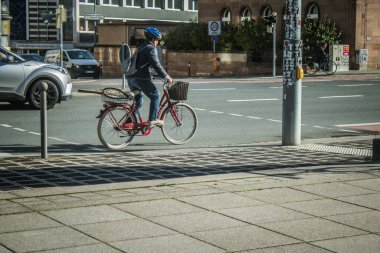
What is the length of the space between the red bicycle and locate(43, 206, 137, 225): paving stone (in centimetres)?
531

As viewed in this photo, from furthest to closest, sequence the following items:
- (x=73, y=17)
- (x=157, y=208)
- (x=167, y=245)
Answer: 1. (x=73, y=17)
2. (x=157, y=208)
3. (x=167, y=245)

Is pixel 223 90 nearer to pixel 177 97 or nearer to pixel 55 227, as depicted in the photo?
pixel 177 97

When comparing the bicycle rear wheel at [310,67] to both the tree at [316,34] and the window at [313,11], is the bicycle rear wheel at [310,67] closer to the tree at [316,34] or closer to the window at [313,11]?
the tree at [316,34]

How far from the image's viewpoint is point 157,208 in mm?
7582

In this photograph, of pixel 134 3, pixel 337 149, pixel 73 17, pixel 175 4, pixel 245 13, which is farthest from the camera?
pixel 175 4

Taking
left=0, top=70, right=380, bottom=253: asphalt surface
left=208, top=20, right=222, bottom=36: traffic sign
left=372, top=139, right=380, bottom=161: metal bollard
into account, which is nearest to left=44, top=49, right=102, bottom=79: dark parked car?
left=208, top=20, right=222, bottom=36: traffic sign

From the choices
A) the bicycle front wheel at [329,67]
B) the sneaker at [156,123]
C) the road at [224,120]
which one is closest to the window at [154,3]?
the bicycle front wheel at [329,67]

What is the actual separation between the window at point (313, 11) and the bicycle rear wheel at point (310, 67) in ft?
26.0

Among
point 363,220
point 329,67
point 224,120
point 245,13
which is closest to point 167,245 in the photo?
point 363,220

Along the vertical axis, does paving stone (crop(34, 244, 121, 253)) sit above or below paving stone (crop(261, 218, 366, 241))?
below

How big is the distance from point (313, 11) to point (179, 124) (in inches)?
1416

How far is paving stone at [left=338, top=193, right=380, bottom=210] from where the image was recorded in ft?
25.6

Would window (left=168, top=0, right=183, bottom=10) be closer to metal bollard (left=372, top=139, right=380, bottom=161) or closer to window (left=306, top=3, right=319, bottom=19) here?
window (left=306, top=3, right=319, bottom=19)

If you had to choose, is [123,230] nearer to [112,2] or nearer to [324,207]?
[324,207]
